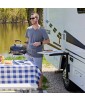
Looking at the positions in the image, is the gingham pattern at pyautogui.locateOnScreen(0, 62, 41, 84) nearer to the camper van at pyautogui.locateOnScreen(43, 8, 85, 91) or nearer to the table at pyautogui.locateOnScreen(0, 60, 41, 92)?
the table at pyautogui.locateOnScreen(0, 60, 41, 92)

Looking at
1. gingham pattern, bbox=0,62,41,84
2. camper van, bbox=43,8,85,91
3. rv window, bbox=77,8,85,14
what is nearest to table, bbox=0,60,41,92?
gingham pattern, bbox=0,62,41,84

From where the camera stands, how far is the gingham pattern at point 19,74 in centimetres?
586

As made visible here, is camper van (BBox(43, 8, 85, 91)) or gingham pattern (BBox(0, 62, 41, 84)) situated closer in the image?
gingham pattern (BBox(0, 62, 41, 84))

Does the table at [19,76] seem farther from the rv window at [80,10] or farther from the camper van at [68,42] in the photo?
the rv window at [80,10]

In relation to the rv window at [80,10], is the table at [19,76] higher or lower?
lower

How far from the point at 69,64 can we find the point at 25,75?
137 cm

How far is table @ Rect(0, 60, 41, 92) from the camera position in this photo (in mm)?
5840

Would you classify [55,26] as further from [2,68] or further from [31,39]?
[2,68]

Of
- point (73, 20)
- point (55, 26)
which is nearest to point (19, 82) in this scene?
point (73, 20)

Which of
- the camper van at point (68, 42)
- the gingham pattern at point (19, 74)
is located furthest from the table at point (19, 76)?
the camper van at point (68, 42)

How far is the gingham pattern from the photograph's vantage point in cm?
586

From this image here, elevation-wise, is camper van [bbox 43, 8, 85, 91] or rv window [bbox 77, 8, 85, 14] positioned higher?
rv window [bbox 77, 8, 85, 14]

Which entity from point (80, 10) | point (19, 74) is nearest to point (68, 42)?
point (80, 10)
